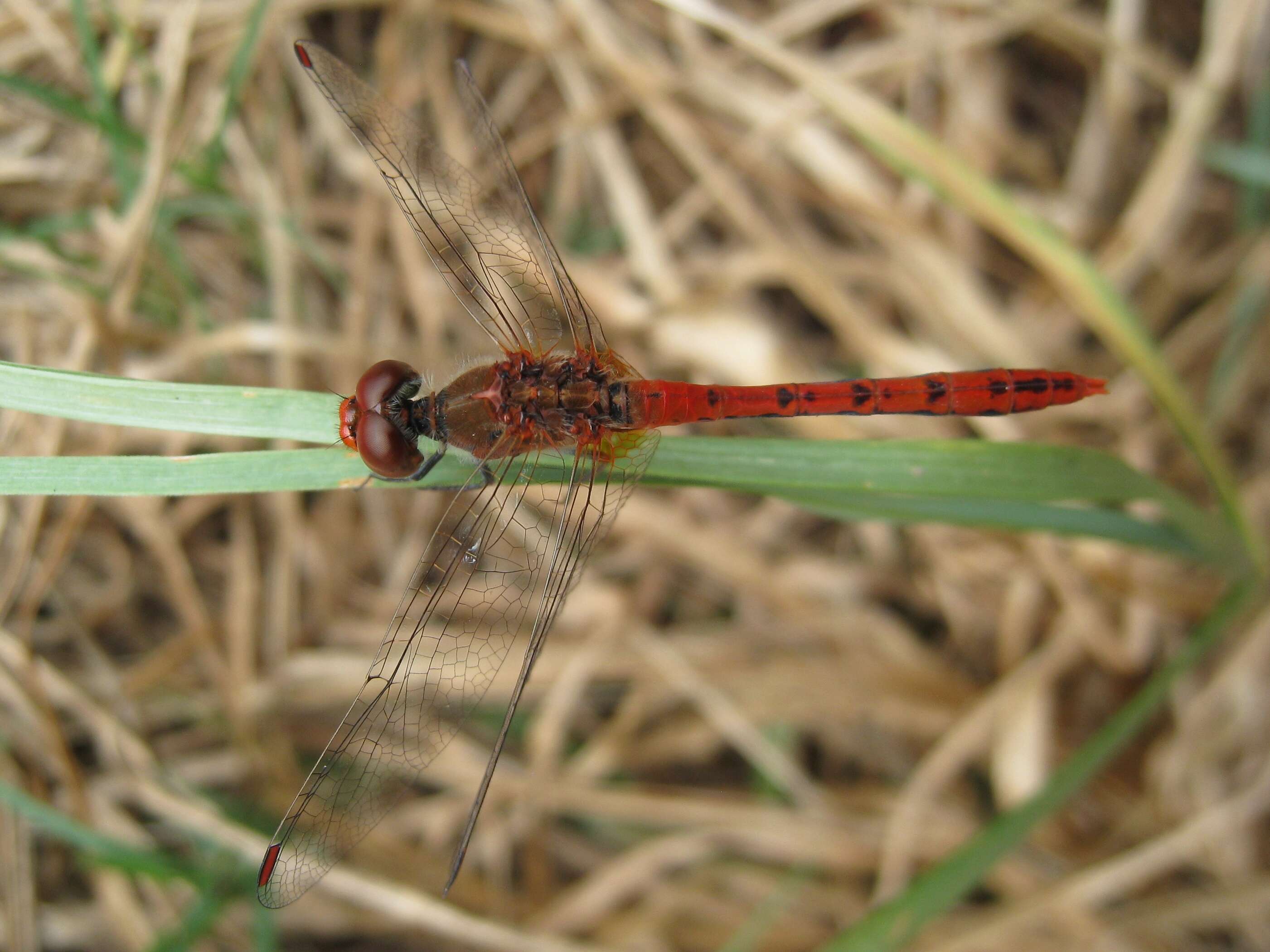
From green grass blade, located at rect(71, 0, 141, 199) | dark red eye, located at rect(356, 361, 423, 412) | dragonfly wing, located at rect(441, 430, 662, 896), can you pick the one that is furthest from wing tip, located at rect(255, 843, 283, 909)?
green grass blade, located at rect(71, 0, 141, 199)

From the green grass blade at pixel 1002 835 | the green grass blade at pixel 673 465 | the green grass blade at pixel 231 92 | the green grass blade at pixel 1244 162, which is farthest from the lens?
the green grass blade at pixel 1244 162

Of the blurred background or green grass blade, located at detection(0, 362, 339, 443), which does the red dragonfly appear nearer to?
green grass blade, located at detection(0, 362, 339, 443)

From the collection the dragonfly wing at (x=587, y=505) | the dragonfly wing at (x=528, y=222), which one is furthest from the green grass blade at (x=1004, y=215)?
the dragonfly wing at (x=587, y=505)

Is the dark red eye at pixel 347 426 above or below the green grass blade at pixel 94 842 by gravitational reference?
above

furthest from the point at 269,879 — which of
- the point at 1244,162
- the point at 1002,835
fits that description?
the point at 1244,162

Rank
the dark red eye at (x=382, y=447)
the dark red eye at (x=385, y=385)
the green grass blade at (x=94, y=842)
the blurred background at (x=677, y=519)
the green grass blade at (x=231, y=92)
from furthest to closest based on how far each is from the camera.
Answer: the blurred background at (x=677, y=519)
the green grass blade at (x=231, y=92)
the green grass blade at (x=94, y=842)
the dark red eye at (x=385, y=385)
the dark red eye at (x=382, y=447)

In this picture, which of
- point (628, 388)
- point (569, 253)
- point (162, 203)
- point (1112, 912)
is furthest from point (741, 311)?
point (1112, 912)

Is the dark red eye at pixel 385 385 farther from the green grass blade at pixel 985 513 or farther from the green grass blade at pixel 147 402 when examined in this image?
the green grass blade at pixel 985 513
